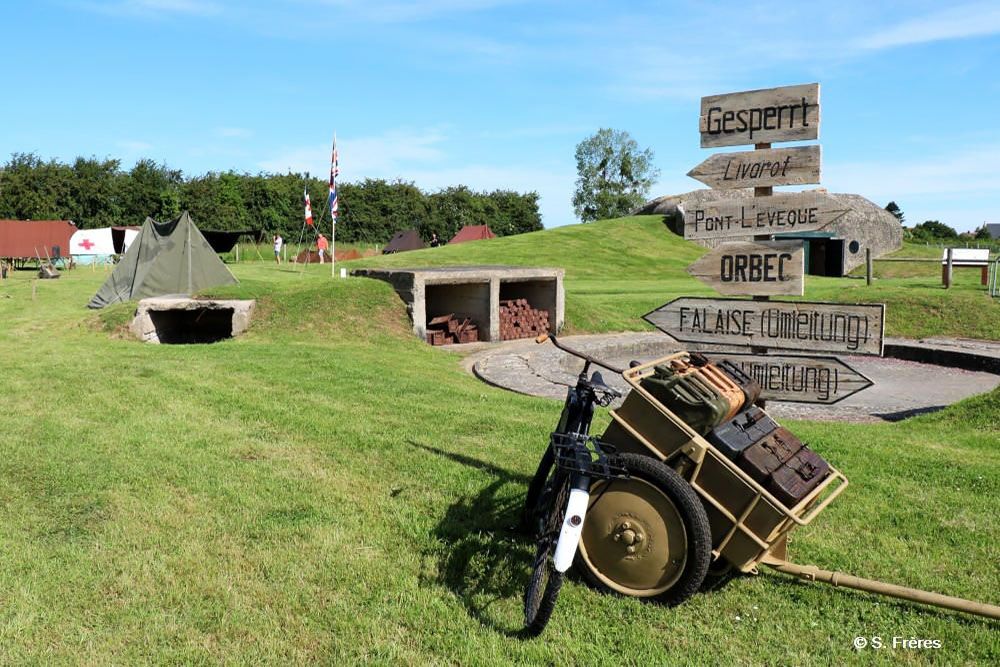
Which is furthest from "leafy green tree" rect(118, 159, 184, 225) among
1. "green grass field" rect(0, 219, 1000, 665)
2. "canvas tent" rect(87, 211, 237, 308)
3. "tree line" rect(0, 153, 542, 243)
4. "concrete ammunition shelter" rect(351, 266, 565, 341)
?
"green grass field" rect(0, 219, 1000, 665)

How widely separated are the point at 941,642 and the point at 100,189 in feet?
206

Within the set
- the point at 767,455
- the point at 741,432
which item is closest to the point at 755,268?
the point at 741,432

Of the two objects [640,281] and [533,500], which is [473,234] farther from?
[533,500]

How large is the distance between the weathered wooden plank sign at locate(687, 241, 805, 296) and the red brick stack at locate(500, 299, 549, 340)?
38.7ft

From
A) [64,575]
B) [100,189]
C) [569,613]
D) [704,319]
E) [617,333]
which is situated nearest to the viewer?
[569,613]

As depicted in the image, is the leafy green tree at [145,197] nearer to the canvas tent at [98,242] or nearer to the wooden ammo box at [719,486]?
the canvas tent at [98,242]

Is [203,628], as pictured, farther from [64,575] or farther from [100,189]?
[100,189]

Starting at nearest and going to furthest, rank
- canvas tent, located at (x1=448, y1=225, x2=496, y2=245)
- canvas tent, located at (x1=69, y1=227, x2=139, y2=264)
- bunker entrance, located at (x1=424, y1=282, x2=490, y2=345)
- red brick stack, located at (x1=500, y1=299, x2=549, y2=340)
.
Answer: bunker entrance, located at (x1=424, y1=282, x2=490, y2=345), red brick stack, located at (x1=500, y1=299, x2=549, y2=340), canvas tent, located at (x1=69, y1=227, x2=139, y2=264), canvas tent, located at (x1=448, y1=225, x2=496, y2=245)

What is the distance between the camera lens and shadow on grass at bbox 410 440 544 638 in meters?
4.14

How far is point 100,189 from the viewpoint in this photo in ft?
187

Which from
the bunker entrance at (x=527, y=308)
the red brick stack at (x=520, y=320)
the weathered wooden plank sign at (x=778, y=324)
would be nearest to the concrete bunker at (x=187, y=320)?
the red brick stack at (x=520, y=320)

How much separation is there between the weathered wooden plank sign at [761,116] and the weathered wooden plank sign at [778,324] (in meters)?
1.27

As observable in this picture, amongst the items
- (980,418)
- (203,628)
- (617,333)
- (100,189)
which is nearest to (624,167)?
(100,189)

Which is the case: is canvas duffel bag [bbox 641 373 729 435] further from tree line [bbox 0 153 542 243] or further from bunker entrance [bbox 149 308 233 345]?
tree line [bbox 0 153 542 243]
